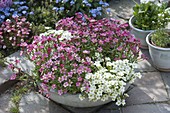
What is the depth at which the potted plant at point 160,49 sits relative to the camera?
3.54 m

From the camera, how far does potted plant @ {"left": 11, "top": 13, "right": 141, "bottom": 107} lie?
9.50ft

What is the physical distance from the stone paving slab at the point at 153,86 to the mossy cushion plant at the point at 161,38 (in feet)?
1.09

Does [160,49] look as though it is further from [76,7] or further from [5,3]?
[5,3]

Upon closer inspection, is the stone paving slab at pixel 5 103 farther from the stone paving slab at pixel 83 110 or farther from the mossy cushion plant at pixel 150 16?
the mossy cushion plant at pixel 150 16

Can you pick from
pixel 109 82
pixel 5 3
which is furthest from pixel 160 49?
pixel 5 3

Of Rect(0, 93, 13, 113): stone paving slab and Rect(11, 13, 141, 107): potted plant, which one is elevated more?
Rect(11, 13, 141, 107): potted plant

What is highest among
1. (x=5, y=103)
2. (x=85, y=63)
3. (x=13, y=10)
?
(x=85, y=63)

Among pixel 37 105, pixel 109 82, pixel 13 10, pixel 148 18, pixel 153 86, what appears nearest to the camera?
pixel 109 82

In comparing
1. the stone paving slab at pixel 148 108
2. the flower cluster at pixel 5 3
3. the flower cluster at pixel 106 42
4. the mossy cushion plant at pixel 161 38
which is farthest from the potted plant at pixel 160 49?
the flower cluster at pixel 5 3

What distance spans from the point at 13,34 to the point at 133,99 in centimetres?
162

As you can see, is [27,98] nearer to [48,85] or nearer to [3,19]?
[48,85]

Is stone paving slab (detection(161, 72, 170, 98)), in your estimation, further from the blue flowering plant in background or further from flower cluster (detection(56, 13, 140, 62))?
the blue flowering plant in background

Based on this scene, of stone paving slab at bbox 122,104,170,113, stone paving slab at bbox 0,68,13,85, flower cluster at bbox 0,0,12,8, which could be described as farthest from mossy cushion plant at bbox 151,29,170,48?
flower cluster at bbox 0,0,12,8

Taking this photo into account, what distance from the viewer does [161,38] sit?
3598 millimetres
